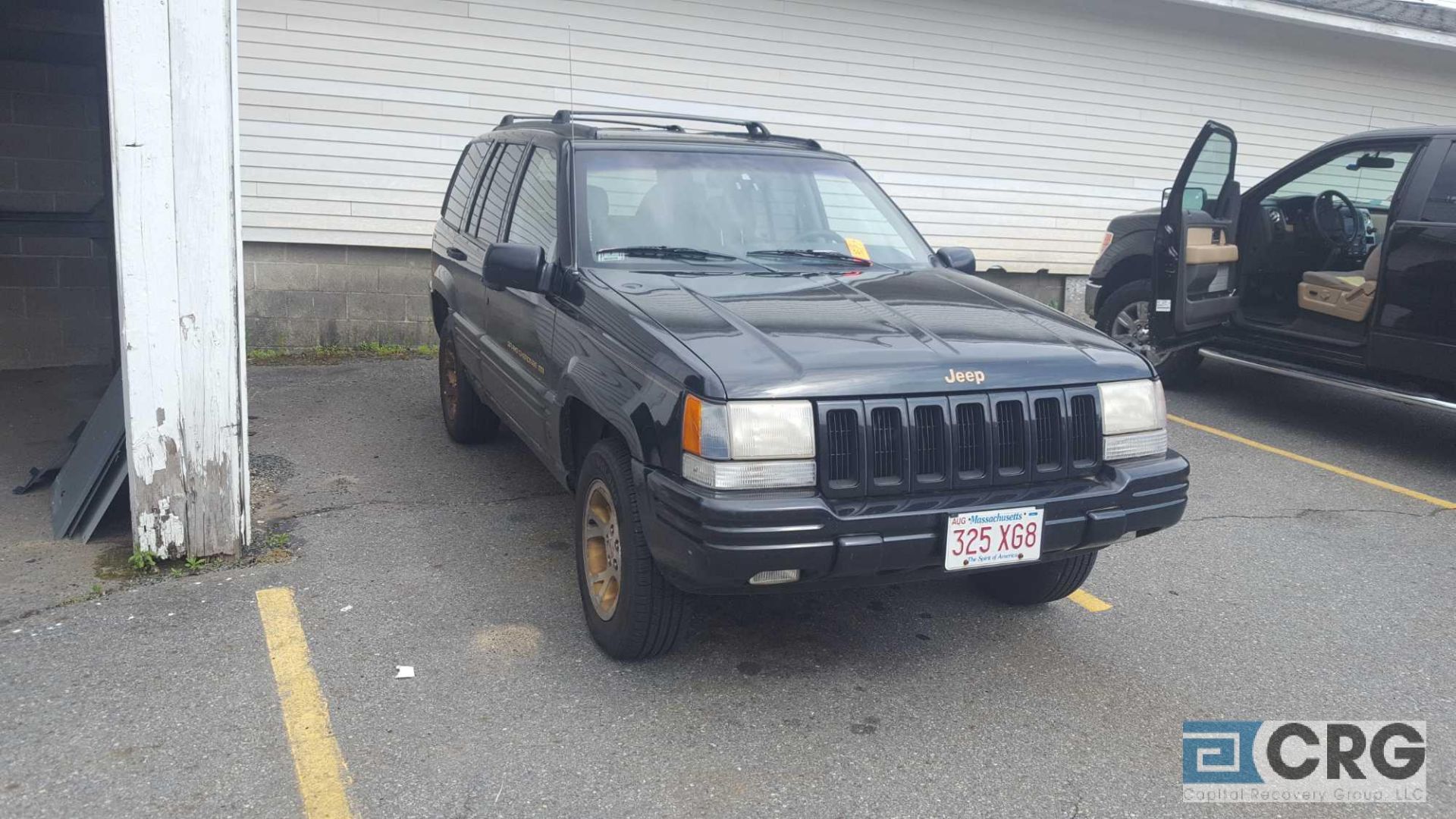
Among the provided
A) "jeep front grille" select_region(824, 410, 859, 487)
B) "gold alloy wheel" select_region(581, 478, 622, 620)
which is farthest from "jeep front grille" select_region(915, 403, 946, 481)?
"gold alloy wheel" select_region(581, 478, 622, 620)

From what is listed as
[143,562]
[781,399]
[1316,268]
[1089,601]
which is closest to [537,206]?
[781,399]

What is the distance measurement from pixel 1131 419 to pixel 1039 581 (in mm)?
874

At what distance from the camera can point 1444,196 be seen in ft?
21.4

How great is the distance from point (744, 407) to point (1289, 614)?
2676 millimetres

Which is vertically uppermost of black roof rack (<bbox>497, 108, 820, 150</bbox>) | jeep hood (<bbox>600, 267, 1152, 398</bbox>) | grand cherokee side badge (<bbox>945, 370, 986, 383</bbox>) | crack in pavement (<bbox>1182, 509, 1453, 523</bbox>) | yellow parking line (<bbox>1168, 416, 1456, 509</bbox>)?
black roof rack (<bbox>497, 108, 820, 150</bbox>)

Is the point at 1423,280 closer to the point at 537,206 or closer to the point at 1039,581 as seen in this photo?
the point at 1039,581

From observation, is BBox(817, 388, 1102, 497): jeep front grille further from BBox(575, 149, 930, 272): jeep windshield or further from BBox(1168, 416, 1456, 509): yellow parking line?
BBox(1168, 416, 1456, 509): yellow parking line

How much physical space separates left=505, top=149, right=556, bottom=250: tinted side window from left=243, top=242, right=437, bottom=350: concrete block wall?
14.7ft

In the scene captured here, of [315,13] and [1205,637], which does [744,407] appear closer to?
[1205,637]

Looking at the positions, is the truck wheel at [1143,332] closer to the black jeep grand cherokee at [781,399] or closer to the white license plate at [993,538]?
the black jeep grand cherokee at [781,399]

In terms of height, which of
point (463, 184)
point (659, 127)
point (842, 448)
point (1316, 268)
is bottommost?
point (842, 448)

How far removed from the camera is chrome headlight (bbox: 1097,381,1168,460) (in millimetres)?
3721

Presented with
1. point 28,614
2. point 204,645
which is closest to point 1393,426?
point 204,645

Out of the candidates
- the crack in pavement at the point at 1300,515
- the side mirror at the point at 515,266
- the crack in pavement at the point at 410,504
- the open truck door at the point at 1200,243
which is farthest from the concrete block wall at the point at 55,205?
the open truck door at the point at 1200,243
